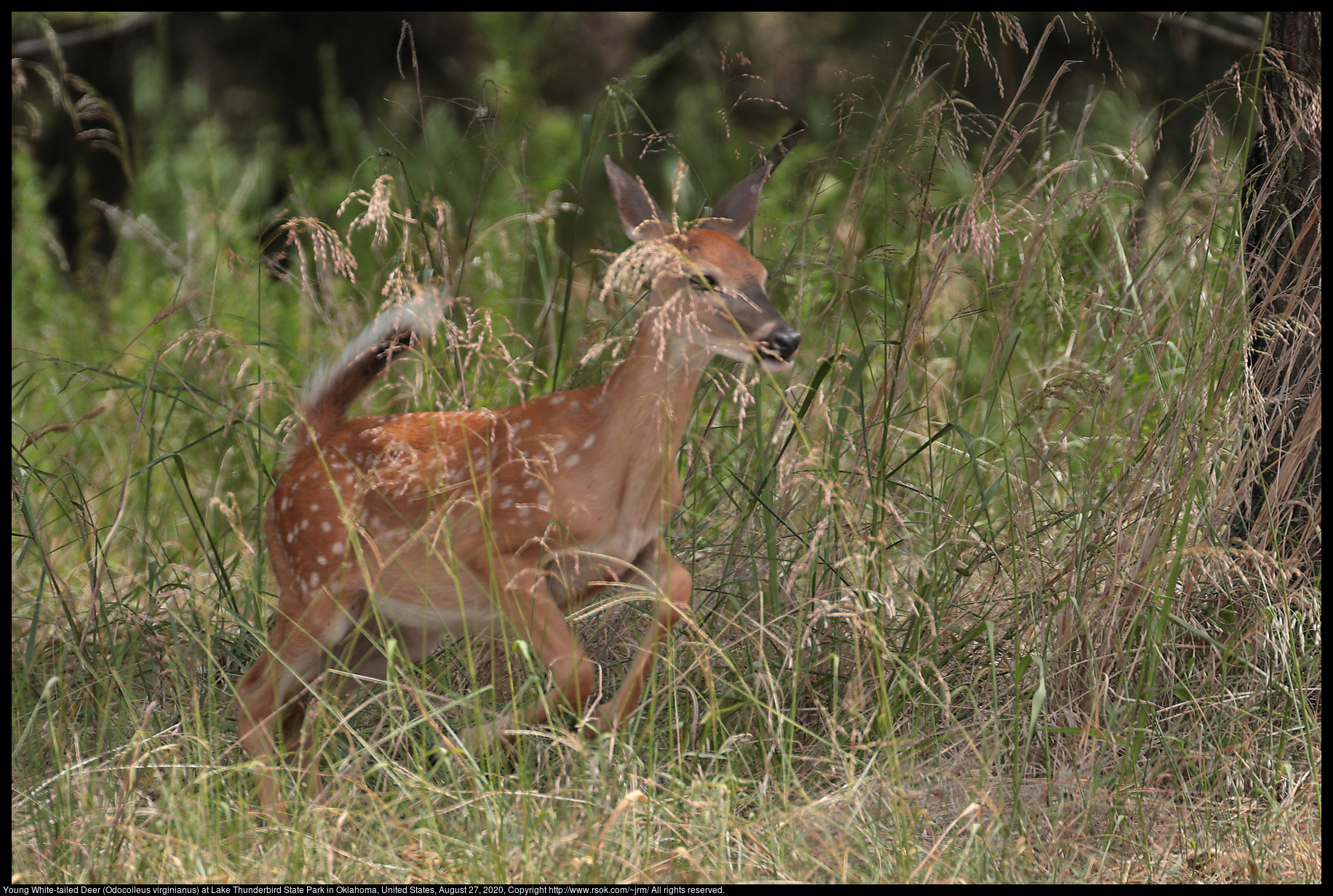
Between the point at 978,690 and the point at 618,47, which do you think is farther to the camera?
the point at 618,47

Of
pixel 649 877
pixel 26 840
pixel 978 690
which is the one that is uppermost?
pixel 26 840

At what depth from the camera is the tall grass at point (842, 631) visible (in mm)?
2385

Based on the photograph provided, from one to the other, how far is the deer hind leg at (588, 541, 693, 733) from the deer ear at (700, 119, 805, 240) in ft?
2.70

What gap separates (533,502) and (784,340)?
737 mm

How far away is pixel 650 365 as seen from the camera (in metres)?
2.89

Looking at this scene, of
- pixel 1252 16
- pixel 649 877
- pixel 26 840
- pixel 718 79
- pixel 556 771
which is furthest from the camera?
pixel 718 79

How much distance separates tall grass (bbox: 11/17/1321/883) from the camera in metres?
2.38

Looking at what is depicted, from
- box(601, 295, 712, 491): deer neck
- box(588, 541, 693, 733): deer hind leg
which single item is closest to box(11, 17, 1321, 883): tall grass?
box(588, 541, 693, 733): deer hind leg

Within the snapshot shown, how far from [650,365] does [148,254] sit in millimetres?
5210

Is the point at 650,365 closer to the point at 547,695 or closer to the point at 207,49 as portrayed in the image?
the point at 547,695

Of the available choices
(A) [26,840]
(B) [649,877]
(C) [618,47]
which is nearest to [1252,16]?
(C) [618,47]

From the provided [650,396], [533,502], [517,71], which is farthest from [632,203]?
[517,71]

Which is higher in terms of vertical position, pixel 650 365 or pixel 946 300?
pixel 650 365

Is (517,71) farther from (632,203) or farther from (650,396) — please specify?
(650,396)
